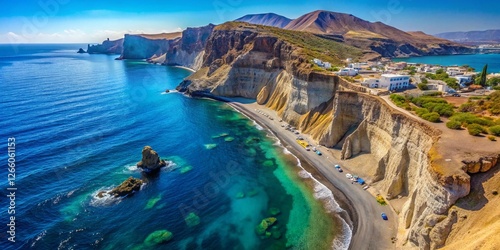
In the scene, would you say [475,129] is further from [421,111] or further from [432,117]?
[421,111]

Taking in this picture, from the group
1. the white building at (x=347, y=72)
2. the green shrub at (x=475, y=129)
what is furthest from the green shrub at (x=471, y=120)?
the white building at (x=347, y=72)

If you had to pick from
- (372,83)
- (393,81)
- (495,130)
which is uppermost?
(393,81)

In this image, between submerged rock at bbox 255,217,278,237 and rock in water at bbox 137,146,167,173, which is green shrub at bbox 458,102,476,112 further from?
rock in water at bbox 137,146,167,173

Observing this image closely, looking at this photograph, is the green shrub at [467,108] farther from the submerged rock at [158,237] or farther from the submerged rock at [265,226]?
the submerged rock at [158,237]

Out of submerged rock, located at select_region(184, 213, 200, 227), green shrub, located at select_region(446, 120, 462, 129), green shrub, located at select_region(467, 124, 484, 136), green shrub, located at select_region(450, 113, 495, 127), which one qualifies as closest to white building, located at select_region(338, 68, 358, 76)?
green shrub, located at select_region(450, 113, 495, 127)

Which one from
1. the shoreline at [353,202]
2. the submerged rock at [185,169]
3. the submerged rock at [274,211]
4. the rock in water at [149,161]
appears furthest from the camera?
the submerged rock at [185,169]

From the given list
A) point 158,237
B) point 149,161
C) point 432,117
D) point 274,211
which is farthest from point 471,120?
point 149,161

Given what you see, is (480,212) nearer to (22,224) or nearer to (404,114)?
(404,114)
